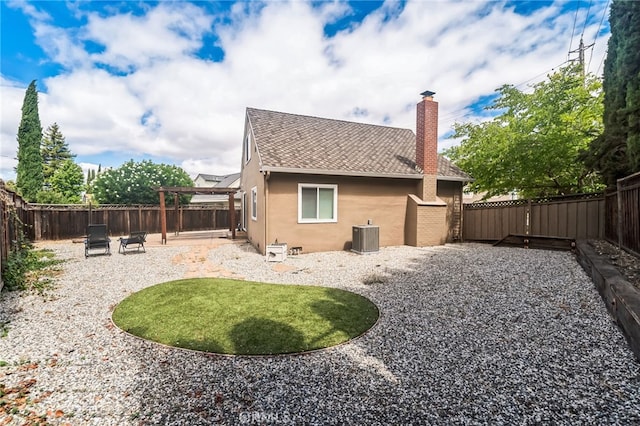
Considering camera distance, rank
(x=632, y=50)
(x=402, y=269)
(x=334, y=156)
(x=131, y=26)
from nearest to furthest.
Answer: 1. (x=632, y=50)
2. (x=402, y=269)
3. (x=131, y=26)
4. (x=334, y=156)

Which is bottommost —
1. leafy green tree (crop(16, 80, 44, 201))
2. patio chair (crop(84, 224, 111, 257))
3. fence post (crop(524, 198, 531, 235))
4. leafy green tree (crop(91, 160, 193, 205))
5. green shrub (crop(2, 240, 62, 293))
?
green shrub (crop(2, 240, 62, 293))

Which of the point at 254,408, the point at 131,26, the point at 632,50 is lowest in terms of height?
the point at 254,408

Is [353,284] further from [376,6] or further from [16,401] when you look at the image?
[376,6]

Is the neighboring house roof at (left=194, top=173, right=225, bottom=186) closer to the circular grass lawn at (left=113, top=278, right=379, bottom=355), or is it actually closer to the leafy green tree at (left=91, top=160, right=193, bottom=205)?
the leafy green tree at (left=91, top=160, right=193, bottom=205)

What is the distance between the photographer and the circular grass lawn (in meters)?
3.87

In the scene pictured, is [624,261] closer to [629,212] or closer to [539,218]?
[629,212]

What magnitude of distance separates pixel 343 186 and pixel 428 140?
4.46 metres

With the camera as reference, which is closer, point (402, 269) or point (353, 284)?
point (353, 284)

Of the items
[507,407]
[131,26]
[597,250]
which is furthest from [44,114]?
[597,250]

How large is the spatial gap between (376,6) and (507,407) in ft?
43.4

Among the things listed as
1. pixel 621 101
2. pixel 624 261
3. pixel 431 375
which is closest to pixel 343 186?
pixel 624 261

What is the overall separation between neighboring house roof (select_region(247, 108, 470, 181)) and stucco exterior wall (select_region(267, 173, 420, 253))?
1.40ft

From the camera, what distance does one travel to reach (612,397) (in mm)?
2559

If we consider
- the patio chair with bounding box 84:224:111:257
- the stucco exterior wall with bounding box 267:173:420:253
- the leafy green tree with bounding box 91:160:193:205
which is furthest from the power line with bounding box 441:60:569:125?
the leafy green tree with bounding box 91:160:193:205
